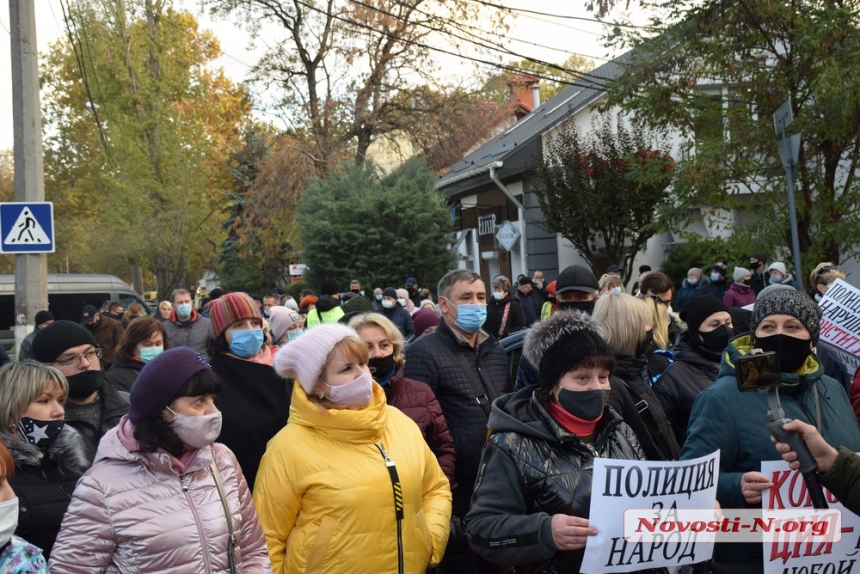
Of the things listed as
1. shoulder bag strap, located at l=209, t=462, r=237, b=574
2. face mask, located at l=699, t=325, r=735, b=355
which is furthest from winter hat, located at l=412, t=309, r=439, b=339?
shoulder bag strap, located at l=209, t=462, r=237, b=574

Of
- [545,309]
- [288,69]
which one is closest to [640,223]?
[545,309]

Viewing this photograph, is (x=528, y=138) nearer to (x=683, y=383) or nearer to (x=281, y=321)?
(x=281, y=321)

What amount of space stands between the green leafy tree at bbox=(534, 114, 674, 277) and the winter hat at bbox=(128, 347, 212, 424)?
62.2 feet

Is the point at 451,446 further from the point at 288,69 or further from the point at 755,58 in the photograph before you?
the point at 288,69

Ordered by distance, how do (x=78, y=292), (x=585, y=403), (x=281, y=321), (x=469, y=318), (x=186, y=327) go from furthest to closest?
1. (x=78, y=292)
2. (x=186, y=327)
3. (x=281, y=321)
4. (x=469, y=318)
5. (x=585, y=403)

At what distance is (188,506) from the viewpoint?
340cm

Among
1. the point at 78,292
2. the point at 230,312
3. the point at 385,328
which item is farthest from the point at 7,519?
the point at 78,292

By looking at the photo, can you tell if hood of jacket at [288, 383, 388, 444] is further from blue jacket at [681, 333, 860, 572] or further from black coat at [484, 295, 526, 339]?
black coat at [484, 295, 526, 339]

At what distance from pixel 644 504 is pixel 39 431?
8.61 ft

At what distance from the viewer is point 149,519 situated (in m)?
3.29

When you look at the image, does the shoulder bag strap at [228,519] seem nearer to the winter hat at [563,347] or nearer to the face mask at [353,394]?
the face mask at [353,394]

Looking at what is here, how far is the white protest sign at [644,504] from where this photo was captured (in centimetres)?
319

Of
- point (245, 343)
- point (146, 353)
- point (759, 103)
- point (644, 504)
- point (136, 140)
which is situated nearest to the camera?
point (644, 504)

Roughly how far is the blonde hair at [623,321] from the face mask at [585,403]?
132 centimetres
